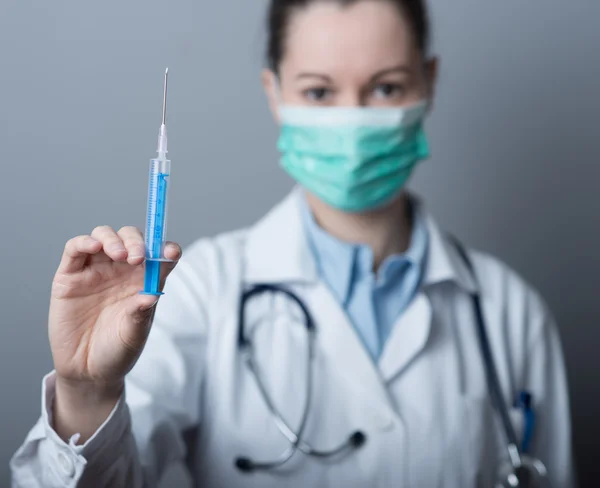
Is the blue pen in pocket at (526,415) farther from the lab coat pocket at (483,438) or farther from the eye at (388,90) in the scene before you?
the eye at (388,90)

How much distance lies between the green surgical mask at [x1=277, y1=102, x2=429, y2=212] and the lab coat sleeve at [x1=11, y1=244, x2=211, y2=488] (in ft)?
0.87

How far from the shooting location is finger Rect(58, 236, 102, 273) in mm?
831

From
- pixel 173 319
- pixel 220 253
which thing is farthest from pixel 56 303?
pixel 220 253

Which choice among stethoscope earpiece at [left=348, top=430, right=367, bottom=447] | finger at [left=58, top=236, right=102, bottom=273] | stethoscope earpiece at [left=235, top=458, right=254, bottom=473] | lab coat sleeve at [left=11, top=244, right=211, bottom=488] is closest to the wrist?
lab coat sleeve at [left=11, top=244, right=211, bottom=488]

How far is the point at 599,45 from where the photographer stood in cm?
180

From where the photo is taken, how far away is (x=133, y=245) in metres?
0.82

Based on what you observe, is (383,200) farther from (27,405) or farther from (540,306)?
(27,405)

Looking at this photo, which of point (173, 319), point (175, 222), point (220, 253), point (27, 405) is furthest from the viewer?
point (175, 222)

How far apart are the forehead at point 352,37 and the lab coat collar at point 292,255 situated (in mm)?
280

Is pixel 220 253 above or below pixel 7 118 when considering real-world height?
below

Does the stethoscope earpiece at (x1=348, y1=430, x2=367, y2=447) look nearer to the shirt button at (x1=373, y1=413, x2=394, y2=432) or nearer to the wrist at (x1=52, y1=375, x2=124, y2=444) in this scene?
the shirt button at (x1=373, y1=413, x2=394, y2=432)

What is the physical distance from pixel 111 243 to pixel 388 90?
658mm

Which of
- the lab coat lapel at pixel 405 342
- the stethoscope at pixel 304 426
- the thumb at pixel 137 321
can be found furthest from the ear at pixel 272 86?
the thumb at pixel 137 321

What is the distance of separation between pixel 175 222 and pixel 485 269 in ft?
2.13
